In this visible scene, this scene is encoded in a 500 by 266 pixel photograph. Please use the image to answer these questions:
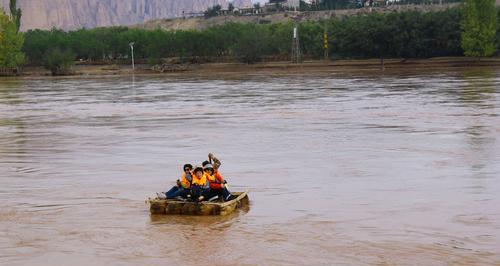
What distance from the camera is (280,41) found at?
346 ft

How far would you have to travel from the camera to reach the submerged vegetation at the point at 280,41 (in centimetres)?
9012

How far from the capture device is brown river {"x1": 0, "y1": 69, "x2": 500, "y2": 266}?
16203mm

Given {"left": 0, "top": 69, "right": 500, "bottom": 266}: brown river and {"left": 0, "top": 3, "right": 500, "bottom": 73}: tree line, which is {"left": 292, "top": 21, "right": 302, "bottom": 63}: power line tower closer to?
{"left": 0, "top": 3, "right": 500, "bottom": 73}: tree line

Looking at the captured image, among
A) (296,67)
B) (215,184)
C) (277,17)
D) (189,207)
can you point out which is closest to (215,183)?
(215,184)

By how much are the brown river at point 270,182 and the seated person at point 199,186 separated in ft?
2.07

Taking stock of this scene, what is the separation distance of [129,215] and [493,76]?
53314 millimetres

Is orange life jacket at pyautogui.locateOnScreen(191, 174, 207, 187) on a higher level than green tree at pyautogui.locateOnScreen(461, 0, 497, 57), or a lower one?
lower

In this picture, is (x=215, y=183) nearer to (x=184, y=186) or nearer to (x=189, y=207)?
(x=184, y=186)

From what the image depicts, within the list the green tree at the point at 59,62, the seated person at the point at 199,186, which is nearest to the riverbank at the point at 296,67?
the green tree at the point at 59,62

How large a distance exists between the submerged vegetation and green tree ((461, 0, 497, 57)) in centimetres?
134

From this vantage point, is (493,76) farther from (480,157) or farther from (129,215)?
(129,215)

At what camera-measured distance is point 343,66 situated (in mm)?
94875

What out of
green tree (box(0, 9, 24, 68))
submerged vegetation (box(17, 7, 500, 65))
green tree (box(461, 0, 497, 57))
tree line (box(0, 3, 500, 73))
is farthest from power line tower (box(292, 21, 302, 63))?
green tree (box(0, 9, 24, 68))

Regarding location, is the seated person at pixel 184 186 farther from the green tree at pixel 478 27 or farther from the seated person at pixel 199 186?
the green tree at pixel 478 27
